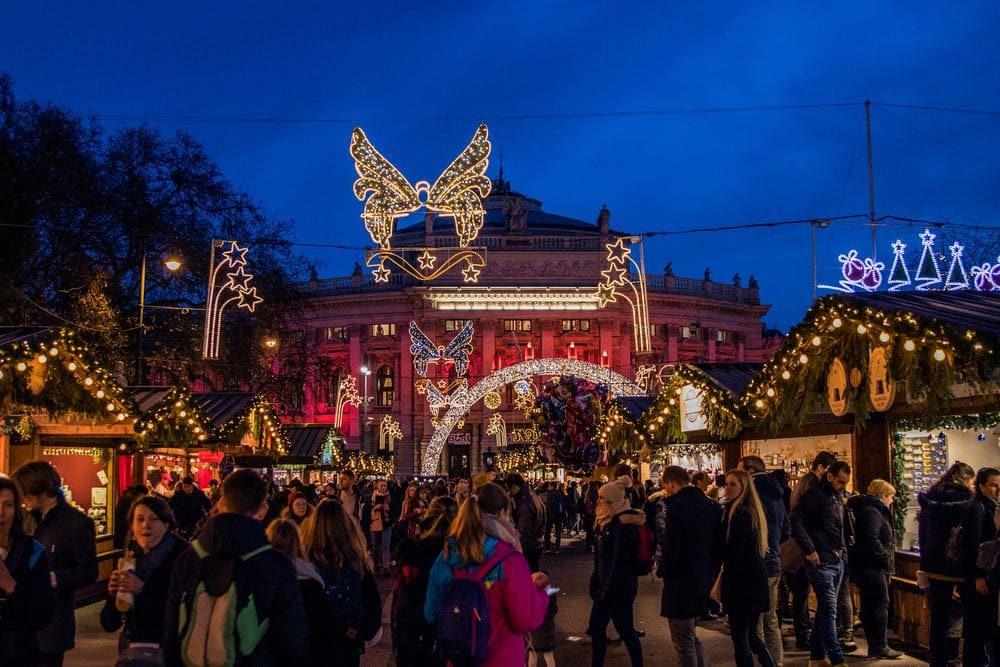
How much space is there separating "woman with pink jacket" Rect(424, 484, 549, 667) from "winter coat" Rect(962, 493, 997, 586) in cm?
395

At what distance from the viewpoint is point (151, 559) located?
5203mm

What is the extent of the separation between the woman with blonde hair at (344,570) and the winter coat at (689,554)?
2.80 metres

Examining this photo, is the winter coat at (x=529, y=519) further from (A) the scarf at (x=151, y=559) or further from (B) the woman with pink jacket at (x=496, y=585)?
(A) the scarf at (x=151, y=559)

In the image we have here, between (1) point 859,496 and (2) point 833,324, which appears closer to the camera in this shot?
(1) point 859,496

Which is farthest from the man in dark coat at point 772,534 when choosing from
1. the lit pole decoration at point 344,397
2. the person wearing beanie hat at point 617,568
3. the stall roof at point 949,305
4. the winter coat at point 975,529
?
the lit pole decoration at point 344,397

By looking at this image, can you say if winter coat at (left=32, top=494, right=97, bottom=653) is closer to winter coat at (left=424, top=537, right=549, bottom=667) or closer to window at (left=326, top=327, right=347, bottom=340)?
winter coat at (left=424, top=537, right=549, bottom=667)

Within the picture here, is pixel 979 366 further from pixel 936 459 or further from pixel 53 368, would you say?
pixel 53 368

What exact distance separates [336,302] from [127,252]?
4557cm

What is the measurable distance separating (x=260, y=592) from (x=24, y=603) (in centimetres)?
147

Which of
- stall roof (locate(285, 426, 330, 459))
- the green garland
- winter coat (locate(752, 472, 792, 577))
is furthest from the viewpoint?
stall roof (locate(285, 426, 330, 459))

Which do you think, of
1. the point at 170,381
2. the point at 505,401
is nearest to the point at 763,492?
the point at 170,381

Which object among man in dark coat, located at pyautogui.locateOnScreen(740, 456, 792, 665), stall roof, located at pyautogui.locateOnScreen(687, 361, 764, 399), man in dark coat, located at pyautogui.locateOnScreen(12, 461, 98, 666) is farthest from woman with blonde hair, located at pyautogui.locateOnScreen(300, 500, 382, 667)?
stall roof, located at pyautogui.locateOnScreen(687, 361, 764, 399)

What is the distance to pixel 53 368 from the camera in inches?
516

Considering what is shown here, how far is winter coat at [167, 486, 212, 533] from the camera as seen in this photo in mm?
16281
